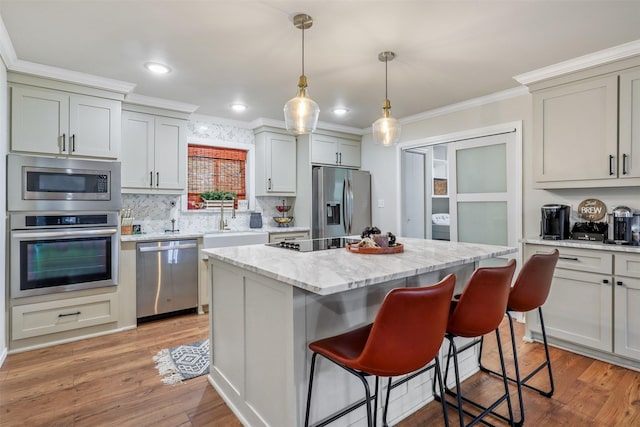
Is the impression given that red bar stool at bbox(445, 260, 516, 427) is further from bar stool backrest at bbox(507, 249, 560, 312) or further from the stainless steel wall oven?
the stainless steel wall oven

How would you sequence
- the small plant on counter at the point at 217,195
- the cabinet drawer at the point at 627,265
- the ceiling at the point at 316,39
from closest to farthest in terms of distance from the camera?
1. the ceiling at the point at 316,39
2. the cabinet drawer at the point at 627,265
3. the small plant on counter at the point at 217,195

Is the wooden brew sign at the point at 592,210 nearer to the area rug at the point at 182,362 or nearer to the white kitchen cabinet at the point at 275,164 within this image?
the white kitchen cabinet at the point at 275,164

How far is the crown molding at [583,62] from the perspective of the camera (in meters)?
2.55

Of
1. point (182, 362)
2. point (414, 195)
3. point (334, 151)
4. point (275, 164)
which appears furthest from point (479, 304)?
point (414, 195)

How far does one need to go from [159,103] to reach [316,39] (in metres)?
2.22

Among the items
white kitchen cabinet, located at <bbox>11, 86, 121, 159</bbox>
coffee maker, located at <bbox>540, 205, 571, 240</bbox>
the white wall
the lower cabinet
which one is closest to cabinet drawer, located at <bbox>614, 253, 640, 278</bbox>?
the lower cabinet

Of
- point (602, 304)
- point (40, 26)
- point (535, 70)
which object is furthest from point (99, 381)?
point (535, 70)

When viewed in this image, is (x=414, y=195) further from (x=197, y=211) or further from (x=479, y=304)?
(x=479, y=304)

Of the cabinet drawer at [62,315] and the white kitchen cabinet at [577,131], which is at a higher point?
the white kitchen cabinet at [577,131]

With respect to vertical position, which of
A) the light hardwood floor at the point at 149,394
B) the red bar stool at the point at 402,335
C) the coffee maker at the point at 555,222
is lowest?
the light hardwood floor at the point at 149,394

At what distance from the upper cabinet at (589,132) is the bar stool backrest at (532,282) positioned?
1248 mm

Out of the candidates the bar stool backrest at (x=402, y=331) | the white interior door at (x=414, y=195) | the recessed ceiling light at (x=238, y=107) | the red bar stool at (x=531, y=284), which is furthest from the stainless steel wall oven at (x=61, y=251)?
the white interior door at (x=414, y=195)

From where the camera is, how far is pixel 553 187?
302 cm

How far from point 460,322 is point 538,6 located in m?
1.95
